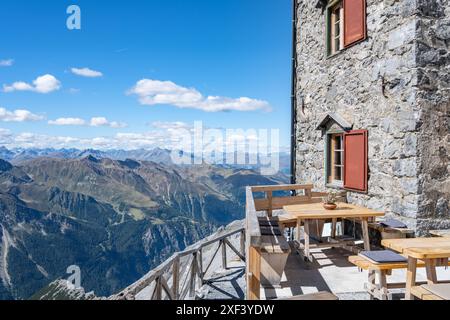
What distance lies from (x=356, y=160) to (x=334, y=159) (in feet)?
3.68

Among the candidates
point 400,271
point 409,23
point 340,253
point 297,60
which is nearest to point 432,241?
point 400,271

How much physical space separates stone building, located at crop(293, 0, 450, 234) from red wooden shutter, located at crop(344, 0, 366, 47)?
0.02 meters

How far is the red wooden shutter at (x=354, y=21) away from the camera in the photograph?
679cm

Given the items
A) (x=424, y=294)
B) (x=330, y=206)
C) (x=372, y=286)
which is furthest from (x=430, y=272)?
(x=330, y=206)

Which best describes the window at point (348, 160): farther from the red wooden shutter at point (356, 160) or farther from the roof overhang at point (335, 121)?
the roof overhang at point (335, 121)

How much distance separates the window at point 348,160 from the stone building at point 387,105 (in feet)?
0.07

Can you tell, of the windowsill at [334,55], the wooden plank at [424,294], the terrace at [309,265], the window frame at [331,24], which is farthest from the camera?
the window frame at [331,24]

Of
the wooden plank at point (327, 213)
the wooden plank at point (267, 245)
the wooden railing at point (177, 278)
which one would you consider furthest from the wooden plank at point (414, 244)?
the wooden railing at point (177, 278)

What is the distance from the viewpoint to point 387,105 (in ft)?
20.4

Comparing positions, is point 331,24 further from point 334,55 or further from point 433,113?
point 433,113

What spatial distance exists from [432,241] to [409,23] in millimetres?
3946

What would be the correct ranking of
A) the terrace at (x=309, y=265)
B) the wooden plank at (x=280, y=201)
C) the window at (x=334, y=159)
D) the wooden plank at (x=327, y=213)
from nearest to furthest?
the terrace at (x=309, y=265), the wooden plank at (x=327, y=213), the wooden plank at (x=280, y=201), the window at (x=334, y=159)

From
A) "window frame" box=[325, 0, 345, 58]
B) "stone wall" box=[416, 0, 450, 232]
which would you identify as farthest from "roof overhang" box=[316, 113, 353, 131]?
"stone wall" box=[416, 0, 450, 232]

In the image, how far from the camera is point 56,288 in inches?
3561
